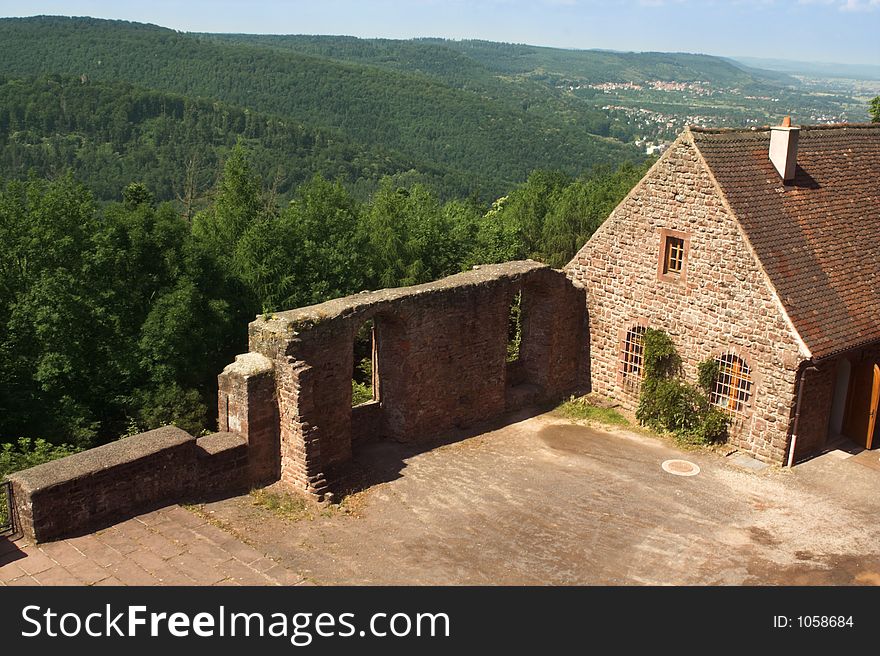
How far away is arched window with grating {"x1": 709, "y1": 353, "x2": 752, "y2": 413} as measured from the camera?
17172 millimetres

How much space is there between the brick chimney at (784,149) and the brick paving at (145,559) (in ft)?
43.7

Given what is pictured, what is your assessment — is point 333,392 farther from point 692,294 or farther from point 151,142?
point 151,142

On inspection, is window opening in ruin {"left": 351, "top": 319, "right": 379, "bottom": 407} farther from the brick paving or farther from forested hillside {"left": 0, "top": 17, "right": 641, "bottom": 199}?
forested hillside {"left": 0, "top": 17, "right": 641, "bottom": 199}

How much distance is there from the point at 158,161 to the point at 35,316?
58.5m

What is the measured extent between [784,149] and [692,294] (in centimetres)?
374

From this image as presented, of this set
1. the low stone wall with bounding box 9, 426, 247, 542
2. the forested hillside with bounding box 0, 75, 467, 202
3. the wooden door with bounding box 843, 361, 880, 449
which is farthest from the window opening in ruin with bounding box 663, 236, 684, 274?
the forested hillside with bounding box 0, 75, 467, 202

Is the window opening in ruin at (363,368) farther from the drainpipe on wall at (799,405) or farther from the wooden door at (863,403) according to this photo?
the wooden door at (863,403)

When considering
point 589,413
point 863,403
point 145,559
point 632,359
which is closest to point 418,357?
point 589,413

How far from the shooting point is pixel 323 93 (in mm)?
126500

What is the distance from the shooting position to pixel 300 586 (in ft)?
35.3

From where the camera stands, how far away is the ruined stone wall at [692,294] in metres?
16.7

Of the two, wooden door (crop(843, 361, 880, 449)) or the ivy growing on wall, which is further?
the ivy growing on wall

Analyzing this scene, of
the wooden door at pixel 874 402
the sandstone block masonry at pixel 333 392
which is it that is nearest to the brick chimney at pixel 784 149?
the wooden door at pixel 874 402

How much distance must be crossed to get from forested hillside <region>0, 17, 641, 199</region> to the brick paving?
95.0m
